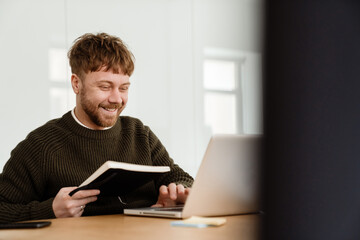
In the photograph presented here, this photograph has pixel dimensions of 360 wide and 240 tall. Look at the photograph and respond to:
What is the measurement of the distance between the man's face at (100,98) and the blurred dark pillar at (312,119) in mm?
1659

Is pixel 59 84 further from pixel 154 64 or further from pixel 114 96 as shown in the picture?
pixel 114 96

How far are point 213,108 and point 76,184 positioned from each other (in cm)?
258

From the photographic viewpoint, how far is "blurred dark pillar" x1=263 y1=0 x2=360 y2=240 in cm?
26

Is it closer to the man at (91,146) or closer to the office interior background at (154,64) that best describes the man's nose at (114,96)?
the man at (91,146)

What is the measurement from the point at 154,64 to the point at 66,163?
2.29m

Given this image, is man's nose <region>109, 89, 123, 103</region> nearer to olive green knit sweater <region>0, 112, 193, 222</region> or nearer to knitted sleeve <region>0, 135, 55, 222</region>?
olive green knit sweater <region>0, 112, 193, 222</region>

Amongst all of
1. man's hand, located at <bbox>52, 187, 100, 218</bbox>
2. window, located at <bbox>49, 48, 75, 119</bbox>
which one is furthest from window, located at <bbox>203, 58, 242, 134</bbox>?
man's hand, located at <bbox>52, 187, 100, 218</bbox>

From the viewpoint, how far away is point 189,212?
1285mm

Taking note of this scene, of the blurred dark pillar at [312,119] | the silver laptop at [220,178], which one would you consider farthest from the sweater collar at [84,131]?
the blurred dark pillar at [312,119]

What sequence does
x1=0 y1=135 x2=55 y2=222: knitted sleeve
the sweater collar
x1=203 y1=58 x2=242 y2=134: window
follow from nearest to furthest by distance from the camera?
x1=0 y1=135 x2=55 y2=222: knitted sleeve < the sweater collar < x1=203 y1=58 x2=242 y2=134: window

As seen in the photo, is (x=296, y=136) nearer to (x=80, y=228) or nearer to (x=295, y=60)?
(x=295, y=60)

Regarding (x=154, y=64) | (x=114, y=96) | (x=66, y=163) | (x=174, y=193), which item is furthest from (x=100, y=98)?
(x=154, y=64)

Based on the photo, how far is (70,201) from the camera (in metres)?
1.49

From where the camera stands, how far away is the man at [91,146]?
1775mm
